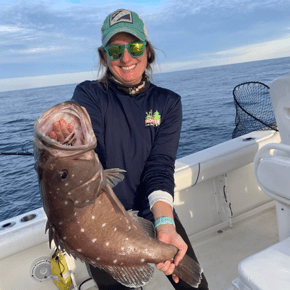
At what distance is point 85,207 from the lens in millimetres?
1637

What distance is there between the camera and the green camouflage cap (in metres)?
2.21

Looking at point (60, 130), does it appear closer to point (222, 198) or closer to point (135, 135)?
point (135, 135)

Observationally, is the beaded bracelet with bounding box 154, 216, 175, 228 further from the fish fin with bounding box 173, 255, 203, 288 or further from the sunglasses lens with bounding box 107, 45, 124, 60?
the sunglasses lens with bounding box 107, 45, 124, 60

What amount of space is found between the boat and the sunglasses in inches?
50.1

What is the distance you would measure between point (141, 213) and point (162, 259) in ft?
2.11

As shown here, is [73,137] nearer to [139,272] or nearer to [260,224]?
[139,272]

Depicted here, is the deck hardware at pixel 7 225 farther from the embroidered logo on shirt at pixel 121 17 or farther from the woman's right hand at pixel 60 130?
the embroidered logo on shirt at pixel 121 17

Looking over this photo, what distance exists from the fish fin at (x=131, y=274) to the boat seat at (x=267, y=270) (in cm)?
76

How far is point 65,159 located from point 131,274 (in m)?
0.92

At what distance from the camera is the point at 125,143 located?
7.89 feet

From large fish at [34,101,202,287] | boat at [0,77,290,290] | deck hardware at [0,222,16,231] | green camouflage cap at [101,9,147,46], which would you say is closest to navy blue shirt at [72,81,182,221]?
green camouflage cap at [101,9,147,46]

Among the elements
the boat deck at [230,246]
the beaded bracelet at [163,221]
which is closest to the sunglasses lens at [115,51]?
the beaded bracelet at [163,221]

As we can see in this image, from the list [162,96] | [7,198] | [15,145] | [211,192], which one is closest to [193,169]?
[211,192]

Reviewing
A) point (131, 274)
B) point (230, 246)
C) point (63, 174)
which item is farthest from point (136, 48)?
point (230, 246)
